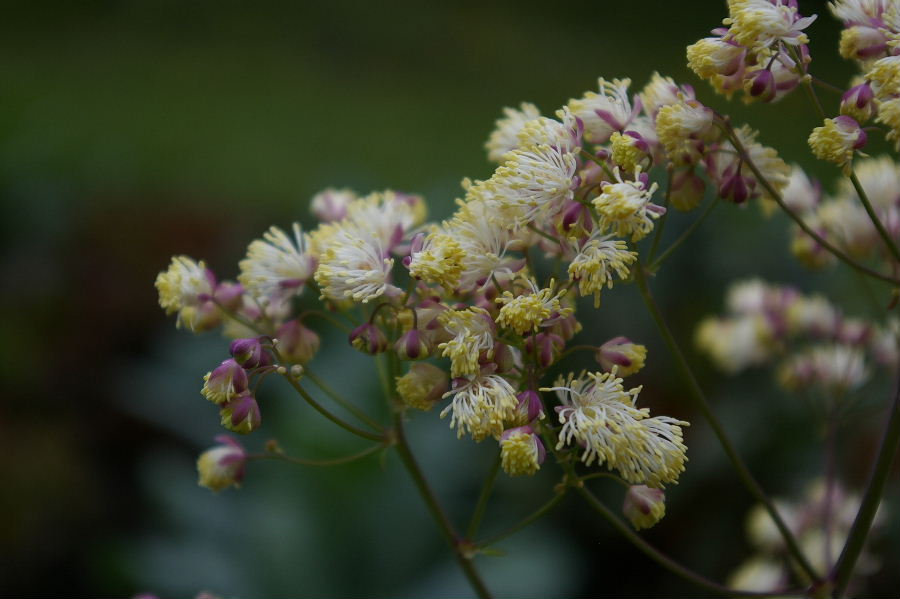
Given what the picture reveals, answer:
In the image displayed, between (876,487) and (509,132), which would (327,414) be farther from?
(876,487)

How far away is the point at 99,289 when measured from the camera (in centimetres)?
328

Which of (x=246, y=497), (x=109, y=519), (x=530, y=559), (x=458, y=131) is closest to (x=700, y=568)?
(x=530, y=559)

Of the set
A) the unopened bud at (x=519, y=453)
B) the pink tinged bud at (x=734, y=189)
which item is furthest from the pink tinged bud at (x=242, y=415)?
the pink tinged bud at (x=734, y=189)

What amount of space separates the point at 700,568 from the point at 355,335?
5.37 feet

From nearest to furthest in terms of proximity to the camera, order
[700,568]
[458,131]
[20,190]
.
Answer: [700,568] < [20,190] < [458,131]

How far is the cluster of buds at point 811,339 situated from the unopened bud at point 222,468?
760 millimetres

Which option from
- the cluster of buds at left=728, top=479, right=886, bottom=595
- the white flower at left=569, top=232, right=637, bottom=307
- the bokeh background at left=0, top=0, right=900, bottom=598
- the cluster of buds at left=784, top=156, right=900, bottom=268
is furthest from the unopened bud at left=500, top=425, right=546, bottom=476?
the cluster of buds at left=728, top=479, right=886, bottom=595

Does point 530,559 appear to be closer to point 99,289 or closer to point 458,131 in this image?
point 99,289

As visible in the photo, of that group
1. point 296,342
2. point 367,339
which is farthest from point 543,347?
point 296,342

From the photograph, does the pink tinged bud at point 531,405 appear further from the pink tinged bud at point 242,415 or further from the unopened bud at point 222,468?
the unopened bud at point 222,468

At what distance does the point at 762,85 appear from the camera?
0.83 meters

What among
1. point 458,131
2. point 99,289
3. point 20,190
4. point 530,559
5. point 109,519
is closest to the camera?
point 530,559

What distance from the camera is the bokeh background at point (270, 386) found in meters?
2.11

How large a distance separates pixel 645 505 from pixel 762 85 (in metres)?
0.39
